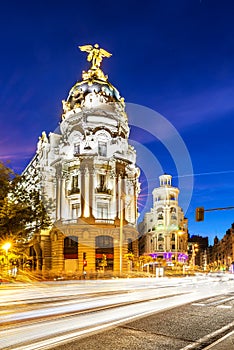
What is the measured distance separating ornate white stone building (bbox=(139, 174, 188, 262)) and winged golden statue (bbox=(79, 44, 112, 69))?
45783 millimetres

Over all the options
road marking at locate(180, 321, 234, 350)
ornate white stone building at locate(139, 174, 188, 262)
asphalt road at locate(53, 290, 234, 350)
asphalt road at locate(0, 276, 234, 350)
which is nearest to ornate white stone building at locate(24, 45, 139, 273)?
ornate white stone building at locate(139, 174, 188, 262)

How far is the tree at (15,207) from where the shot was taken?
25.0 m

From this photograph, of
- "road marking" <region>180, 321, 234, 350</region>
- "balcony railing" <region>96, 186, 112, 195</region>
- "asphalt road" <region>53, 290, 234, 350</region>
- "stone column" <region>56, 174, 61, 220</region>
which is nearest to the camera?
"asphalt road" <region>53, 290, 234, 350</region>

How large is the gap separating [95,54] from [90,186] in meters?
25.8

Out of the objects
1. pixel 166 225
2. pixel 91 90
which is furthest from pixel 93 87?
pixel 166 225

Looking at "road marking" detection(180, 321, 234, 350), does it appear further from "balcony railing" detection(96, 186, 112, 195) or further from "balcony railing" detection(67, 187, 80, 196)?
"balcony railing" detection(67, 187, 80, 196)

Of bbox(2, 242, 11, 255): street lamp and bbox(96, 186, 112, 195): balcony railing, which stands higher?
bbox(96, 186, 112, 195): balcony railing

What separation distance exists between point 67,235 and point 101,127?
1763 centimetres

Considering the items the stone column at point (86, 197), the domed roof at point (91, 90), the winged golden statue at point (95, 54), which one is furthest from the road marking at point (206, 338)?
the winged golden statue at point (95, 54)

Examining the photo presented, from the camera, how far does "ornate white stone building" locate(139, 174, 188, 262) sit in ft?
365

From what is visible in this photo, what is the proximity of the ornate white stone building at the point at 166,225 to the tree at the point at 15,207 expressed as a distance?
83454 millimetres

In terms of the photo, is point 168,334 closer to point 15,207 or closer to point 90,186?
point 15,207

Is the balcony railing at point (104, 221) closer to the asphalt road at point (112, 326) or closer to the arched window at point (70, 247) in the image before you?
the arched window at point (70, 247)

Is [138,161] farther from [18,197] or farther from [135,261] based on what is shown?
[18,197]
